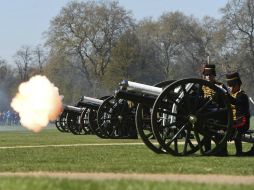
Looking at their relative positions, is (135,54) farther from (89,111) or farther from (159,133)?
(159,133)

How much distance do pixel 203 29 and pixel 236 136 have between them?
55.0m

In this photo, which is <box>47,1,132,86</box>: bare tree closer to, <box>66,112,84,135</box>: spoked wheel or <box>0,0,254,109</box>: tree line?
<box>0,0,254,109</box>: tree line

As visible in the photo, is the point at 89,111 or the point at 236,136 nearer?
the point at 236,136

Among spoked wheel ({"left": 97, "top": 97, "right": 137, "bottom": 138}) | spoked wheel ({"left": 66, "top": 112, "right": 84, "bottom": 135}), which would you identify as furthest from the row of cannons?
spoked wheel ({"left": 66, "top": 112, "right": 84, "bottom": 135})

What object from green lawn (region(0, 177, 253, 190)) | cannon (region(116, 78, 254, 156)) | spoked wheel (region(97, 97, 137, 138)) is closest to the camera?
green lawn (region(0, 177, 253, 190))

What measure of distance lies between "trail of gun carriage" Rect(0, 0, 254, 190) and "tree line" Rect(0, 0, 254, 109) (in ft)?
0.32

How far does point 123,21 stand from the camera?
208ft

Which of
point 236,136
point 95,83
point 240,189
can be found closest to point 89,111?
point 236,136

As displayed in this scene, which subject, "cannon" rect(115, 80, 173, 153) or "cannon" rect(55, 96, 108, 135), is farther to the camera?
"cannon" rect(55, 96, 108, 135)

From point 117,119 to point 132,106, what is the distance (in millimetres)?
687

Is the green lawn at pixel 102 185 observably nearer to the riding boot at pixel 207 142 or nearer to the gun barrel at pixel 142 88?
the riding boot at pixel 207 142

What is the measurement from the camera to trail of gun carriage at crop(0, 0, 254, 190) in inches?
385

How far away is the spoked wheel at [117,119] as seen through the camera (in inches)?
914

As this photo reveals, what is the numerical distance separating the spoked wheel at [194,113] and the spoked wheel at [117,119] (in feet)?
32.9
